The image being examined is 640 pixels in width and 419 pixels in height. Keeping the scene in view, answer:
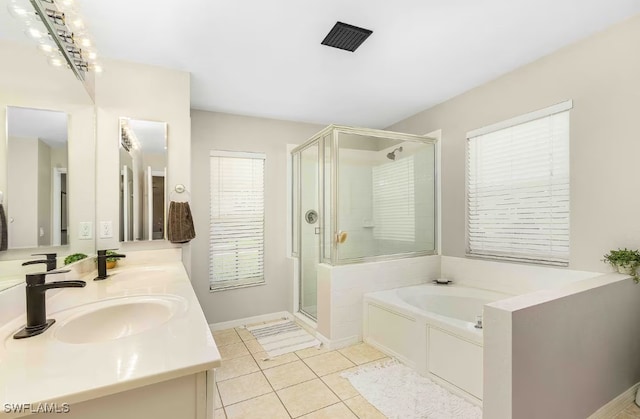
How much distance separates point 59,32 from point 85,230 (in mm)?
1206

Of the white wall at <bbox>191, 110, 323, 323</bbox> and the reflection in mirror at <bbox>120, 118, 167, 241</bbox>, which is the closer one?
the reflection in mirror at <bbox>120, 118, 167, 241</bbox>

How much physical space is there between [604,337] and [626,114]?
142 cm

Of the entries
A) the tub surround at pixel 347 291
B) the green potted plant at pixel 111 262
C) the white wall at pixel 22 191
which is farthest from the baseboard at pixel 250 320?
the white wall at pixel 22 191

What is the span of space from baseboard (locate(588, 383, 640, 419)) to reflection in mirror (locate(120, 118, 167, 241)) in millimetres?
3150

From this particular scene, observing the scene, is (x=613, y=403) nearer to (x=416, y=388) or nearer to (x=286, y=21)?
(x=416, y=388)

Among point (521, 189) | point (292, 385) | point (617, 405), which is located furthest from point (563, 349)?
point (292, 385)

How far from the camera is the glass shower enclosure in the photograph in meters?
3.02

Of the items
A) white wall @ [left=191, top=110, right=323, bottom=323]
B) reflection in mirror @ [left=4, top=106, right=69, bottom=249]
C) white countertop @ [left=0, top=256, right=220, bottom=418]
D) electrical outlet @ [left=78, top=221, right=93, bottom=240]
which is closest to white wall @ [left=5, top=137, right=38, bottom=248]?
reflection in mirror @ [left=4, top=106, right=69, bottom=249]

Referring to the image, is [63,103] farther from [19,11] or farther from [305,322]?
[305,322]

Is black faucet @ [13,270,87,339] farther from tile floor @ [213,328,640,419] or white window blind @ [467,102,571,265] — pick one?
white window blind @ [467,102,571,265]

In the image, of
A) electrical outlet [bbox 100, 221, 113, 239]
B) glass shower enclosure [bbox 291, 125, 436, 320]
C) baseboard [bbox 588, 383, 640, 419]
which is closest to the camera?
baseboard [bbox 588, 383, 640, 419]

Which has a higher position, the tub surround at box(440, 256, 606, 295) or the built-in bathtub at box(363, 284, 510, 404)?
the tub surround at box(440, 256, 606, 295)

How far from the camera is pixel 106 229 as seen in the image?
221cm

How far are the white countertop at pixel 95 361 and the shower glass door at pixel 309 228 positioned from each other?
2.22 m
